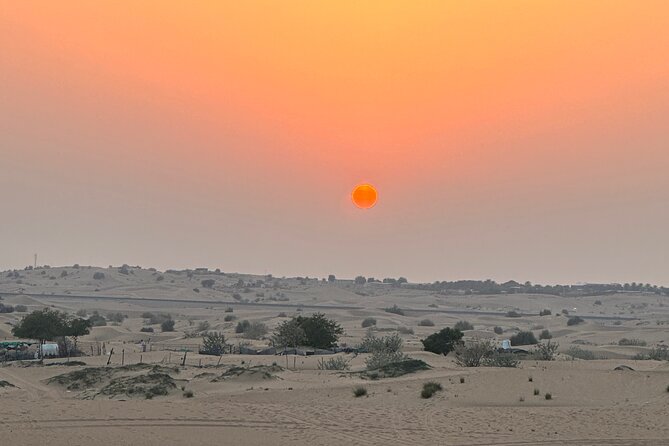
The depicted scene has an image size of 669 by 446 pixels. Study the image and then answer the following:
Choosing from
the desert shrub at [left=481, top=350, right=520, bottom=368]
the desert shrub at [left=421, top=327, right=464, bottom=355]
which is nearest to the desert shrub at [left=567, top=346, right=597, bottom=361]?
the desert shrub at [left=421, top=327, right=464, bottom=355]

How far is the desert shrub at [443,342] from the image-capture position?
56.1 metres

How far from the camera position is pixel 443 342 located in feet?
186

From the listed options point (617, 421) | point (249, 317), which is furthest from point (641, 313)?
point (617, 421)

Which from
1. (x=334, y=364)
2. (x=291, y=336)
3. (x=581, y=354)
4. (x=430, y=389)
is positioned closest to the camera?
(x=430, y=389)

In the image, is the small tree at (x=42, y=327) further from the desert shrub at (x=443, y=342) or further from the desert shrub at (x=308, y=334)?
the desert shrub at (x=443, y=342)

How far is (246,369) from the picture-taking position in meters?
39.5

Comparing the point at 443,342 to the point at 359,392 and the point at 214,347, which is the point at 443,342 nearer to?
the point at 214,347

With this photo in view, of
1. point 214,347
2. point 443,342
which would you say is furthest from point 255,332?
point 443,342

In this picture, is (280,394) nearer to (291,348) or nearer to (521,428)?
(521,428)

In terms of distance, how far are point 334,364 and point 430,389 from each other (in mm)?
12907

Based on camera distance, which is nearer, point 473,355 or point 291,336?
point 473,355

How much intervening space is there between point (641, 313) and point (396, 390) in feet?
391

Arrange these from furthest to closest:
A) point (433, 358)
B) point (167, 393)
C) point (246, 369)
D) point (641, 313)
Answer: point (641, 313)
point (433, 358)
point (246, 369)
point (167, 393)

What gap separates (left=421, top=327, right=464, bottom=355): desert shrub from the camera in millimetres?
56094
